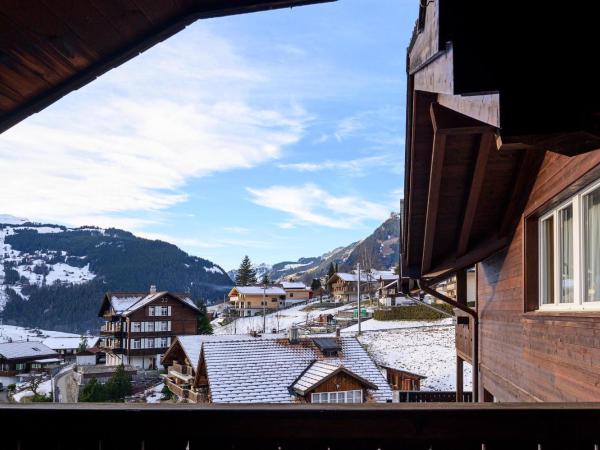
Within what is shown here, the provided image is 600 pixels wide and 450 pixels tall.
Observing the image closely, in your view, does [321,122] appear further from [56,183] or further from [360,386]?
[56,183]

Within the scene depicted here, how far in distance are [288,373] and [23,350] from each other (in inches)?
1901

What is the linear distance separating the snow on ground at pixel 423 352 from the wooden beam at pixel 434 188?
14.3m

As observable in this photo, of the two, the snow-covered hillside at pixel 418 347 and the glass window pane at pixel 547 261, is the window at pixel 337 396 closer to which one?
the snow-covered hillside at pixel 418 347

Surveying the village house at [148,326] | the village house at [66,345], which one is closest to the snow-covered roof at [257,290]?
the village house at [66,345]

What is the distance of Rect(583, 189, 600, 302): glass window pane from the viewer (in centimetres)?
340

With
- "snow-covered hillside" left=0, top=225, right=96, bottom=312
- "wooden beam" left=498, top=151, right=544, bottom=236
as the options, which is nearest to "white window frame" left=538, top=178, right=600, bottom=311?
"wooden beam" left=498, top=151, right=544, bottom=236

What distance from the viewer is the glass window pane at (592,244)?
3402 mm

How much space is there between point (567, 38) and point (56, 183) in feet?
97.7

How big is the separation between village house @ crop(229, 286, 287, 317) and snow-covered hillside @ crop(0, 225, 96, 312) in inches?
3015

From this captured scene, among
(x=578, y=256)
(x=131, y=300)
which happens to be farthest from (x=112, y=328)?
(x=578, y=256)

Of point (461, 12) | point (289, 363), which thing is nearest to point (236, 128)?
point (289, 363)

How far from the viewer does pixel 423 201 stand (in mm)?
5422

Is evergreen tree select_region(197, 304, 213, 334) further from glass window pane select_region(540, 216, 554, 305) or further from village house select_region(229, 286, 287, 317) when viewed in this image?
glass window pane select_region(540, 216, 554, 305)
